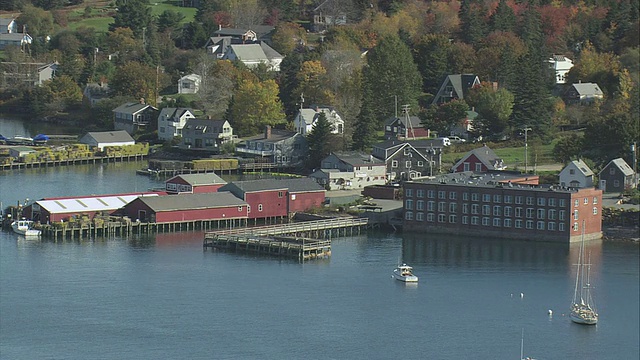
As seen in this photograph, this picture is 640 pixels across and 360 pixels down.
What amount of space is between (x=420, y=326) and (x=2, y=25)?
65713 mm

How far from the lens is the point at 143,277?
150ft

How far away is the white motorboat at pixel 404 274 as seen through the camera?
148 ft

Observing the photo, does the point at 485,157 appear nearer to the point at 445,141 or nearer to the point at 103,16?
the point at 445,141

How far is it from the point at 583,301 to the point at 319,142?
84.2 ft

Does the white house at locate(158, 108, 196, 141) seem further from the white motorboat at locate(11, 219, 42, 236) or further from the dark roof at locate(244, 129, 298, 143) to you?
the white motorboat at locate(11, 219, 42, 236)

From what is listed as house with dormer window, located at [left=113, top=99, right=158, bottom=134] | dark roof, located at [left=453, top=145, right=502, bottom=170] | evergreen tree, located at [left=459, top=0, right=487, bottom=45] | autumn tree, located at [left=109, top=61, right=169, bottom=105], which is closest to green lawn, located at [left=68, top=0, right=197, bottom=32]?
autumn tree, located at [left=109, top=61, right=169, bottom=105]

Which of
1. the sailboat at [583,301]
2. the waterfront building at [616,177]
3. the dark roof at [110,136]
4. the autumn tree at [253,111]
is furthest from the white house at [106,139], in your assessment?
the sailboat at [583,301]

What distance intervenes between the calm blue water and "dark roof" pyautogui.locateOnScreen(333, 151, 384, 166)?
28.4ft

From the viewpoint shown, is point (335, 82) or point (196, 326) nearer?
point (196, 326)

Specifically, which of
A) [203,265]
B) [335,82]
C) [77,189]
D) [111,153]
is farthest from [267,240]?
[335,82]

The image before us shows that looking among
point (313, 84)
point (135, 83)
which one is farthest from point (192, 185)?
point (135, 83)

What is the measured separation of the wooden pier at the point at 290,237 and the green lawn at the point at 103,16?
1965 inches

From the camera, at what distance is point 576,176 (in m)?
55.9

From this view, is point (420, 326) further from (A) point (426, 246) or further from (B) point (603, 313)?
(A) point (426, 246)
